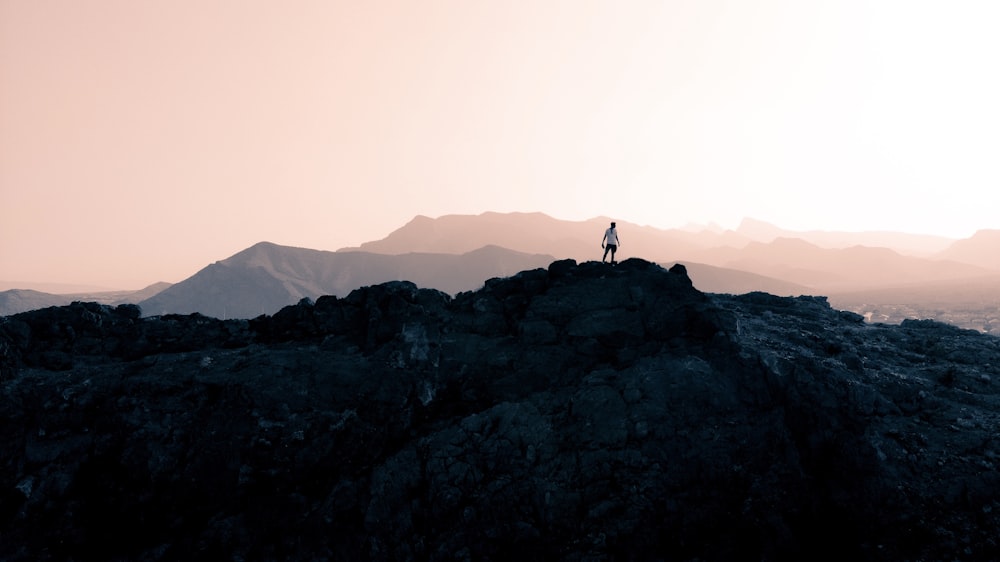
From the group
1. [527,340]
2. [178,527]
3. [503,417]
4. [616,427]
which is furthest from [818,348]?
[178,527]

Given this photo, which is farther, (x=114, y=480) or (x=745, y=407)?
(x=745, y=407)

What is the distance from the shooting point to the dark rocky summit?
12219mm

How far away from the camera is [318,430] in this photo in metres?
14.2

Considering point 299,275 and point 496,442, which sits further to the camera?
point 299,275

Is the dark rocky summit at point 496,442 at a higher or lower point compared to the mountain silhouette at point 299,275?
lower

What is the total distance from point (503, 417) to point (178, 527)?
9332 mm

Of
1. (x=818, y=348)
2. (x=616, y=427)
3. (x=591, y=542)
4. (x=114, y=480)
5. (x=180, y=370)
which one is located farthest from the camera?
(x=818, y=348)

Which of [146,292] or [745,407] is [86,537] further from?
[146,292]

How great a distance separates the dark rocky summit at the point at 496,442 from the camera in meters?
12.2

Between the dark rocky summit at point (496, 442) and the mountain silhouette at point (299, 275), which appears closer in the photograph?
the dark rocky summit at point (496, 442)

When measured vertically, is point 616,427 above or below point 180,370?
below

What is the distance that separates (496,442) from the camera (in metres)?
14.1

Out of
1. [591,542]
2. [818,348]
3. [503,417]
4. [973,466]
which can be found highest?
[818,348]

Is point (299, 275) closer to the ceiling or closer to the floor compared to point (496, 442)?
closer to the ceiling
